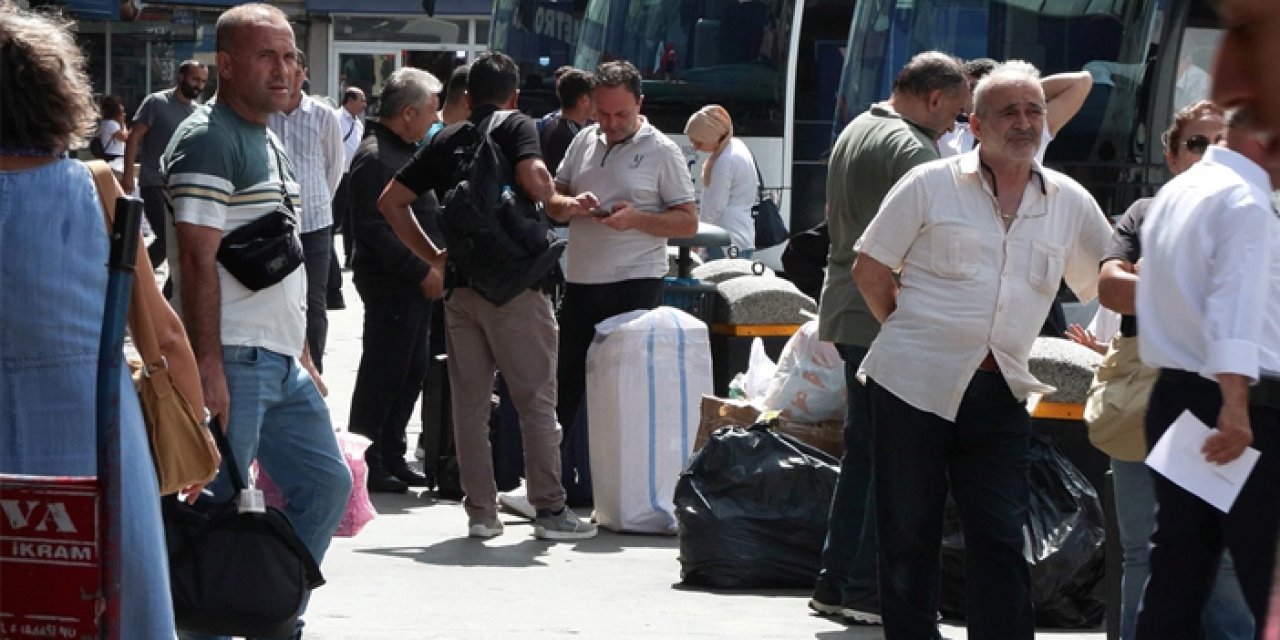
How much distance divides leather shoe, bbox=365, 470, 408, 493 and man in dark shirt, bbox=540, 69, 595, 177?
2039 mm

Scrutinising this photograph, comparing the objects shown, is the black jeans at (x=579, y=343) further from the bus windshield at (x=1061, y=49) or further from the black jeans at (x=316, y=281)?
the bus windshield at (x=1061, y=49)

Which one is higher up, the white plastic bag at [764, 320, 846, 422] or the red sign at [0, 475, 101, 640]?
the red sign at [0, 475, 101, 640]

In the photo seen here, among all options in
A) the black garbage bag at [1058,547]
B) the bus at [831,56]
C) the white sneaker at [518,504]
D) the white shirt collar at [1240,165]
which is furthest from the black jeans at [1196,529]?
the bus at [831,56]

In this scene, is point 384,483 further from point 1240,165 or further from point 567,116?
point 1240,165

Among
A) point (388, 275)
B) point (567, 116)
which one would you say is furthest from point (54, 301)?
point (567, 116)

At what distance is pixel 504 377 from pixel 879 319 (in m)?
2.65

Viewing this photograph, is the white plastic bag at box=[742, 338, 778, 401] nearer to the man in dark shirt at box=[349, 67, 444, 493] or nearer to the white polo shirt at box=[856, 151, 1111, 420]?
the man in dark shirt at box=[349, 67, 444, 493]

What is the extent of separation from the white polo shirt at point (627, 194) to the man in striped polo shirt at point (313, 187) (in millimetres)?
1442

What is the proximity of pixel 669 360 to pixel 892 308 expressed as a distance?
276 cm

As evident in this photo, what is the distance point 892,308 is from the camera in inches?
219

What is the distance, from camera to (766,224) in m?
15.4

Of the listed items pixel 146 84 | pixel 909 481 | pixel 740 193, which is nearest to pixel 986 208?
pixel 909 481

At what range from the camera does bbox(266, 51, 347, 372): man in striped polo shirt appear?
30.3 feet

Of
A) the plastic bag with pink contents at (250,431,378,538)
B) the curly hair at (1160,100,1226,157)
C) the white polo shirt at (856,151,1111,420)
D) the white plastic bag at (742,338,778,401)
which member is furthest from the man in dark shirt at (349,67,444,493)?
the curly hair at (1160,100,1226,157)
